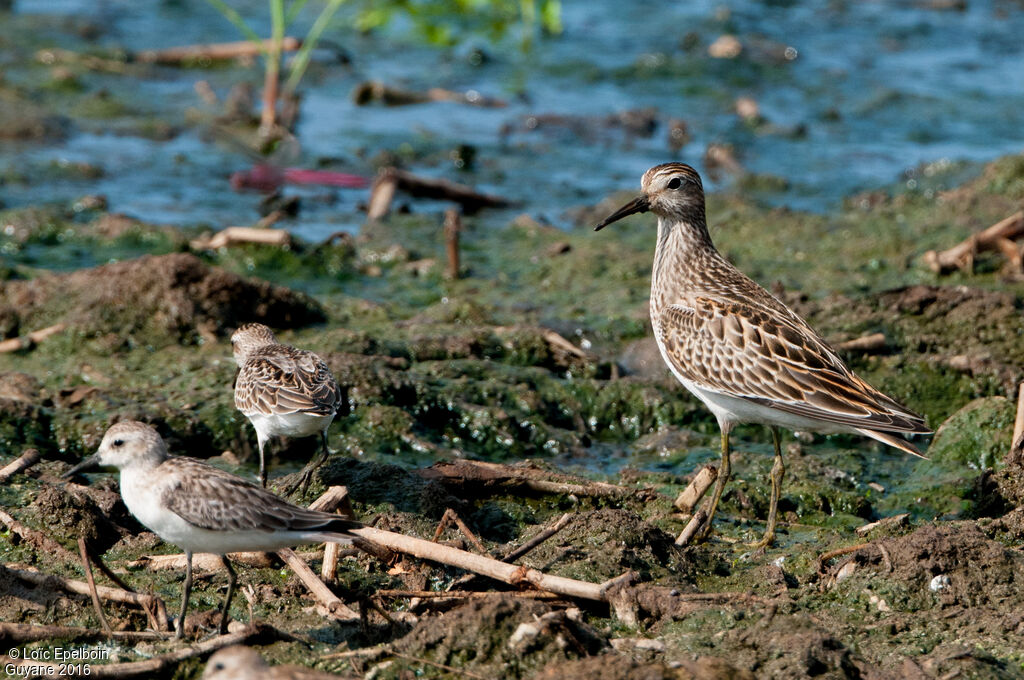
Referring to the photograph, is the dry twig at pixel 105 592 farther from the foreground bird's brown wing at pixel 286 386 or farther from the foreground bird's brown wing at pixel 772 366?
the foreground bird's brown wing at pixel 772 366

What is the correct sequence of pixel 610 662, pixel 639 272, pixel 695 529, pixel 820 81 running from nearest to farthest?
pixel 610 662, pixel 695 529, pixel 639 272, pixel 820 81

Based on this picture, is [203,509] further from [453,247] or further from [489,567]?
[453,247]

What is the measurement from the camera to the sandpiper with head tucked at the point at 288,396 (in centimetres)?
682

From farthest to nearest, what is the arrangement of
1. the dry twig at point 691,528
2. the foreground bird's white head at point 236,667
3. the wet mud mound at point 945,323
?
the wet mud mound at point 945,323 < the dry twig at point 691,528 < the foreground bird's white head at point 236,667

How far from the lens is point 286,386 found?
6.91 m

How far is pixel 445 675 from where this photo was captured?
16.8 feet

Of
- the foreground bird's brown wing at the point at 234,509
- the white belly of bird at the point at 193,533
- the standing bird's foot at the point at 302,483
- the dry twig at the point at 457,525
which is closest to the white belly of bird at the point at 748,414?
the dry twig at the point at 457,525

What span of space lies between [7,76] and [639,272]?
30.8ft

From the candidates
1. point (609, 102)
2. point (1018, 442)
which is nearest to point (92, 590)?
point (1018, 442)

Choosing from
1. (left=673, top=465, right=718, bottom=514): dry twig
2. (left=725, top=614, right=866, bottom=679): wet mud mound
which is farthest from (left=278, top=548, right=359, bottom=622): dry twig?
(left=673, top=465, right=718, bottom=514): dry twig

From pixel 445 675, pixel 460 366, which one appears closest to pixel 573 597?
pixel 445 675

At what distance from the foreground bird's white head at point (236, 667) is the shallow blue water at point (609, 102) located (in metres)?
8.05

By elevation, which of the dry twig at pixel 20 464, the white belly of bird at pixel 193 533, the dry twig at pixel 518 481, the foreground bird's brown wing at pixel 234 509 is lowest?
the dry twig at pixel 20 464

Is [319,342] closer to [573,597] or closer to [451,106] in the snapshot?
[573,597]
